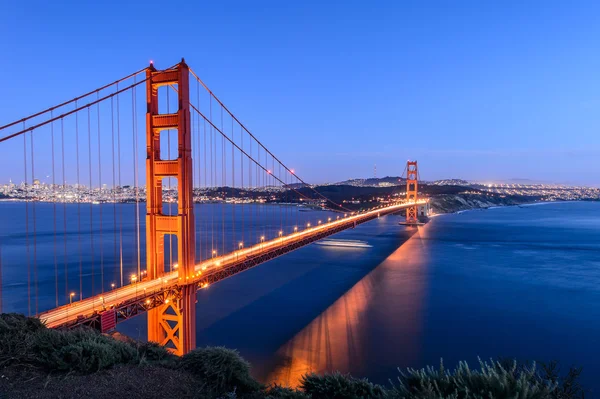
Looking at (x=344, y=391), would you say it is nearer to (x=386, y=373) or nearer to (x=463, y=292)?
(x=386, y=373)

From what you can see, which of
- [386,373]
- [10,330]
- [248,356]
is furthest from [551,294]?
[10,330]

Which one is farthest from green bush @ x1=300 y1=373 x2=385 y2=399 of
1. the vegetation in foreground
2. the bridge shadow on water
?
the bridge shadow on water

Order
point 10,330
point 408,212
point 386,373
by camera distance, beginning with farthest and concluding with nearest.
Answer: point 408,212
point 386,373
point 10,330

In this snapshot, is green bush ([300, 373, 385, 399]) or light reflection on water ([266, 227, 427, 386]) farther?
light reflection on water ([266, 227, 427, 386])

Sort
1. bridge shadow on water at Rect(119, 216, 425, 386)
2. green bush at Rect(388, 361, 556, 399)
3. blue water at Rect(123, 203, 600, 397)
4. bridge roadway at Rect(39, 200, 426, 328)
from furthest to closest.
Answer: blue water at Rect(123, 203, 600, 397), bridge shadow on water at Rect(119, 216, 425, 386), bridge roadway at Rect(39, 200, 426, 328), green bush at Rect(388, 361, 556, 399)

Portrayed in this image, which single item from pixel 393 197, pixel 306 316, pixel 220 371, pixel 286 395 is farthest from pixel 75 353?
pixel 393 197

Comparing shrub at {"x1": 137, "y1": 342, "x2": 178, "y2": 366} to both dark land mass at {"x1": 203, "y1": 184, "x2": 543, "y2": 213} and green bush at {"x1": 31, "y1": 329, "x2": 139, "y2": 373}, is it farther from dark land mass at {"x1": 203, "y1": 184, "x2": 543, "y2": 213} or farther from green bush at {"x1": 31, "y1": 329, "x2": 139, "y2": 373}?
dark land mass at {"x1": 203, "y1": 184, "x2": 543, "y2": 213}
